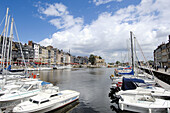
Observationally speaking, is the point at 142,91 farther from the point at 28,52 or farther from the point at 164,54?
the point at 28,52

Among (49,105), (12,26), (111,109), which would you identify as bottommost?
(111,109)

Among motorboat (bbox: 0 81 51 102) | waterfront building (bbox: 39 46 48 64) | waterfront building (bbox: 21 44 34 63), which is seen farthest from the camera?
waterfront building (bbox: 39 46 48 64)

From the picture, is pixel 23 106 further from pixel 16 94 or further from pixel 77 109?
pixel 77 109

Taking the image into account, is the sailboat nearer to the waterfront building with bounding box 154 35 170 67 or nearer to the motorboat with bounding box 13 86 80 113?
the motorboat with bounding box 13 86 80 113

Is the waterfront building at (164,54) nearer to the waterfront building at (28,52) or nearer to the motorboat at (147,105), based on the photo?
the motorboat at (147,105)

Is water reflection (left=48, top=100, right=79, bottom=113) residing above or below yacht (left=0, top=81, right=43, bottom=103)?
below

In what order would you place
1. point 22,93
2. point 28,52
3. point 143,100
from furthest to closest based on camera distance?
point 28,52 → point 22,93 → point 143,100

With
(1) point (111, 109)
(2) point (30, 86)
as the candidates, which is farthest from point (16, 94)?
(1) point (111, 109)

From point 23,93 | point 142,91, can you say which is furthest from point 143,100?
point 23,93

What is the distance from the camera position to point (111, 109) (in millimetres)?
15734

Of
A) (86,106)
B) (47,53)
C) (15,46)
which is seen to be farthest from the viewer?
(47,53)

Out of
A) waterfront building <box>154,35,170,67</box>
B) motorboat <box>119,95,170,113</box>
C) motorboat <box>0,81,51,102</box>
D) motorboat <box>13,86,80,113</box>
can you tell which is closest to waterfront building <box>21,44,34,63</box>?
motorboat <box>0,81,51,102</box>

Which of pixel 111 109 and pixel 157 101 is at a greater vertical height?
pixel 157 101

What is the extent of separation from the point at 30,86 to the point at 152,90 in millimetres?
17182
